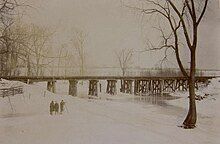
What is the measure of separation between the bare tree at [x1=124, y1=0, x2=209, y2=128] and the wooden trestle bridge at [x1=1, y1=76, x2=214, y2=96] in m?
0.16

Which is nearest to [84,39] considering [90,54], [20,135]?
[90,54]

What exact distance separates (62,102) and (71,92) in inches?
5.7

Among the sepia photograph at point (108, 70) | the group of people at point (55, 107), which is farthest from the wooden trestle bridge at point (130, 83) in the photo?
the group of people at point (55, 107)

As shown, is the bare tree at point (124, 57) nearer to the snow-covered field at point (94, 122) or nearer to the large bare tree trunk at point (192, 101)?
the snow-covered field at point (94, 122)

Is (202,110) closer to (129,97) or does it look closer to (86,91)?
(129,97)

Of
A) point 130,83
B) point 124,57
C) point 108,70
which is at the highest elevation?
point 124,57

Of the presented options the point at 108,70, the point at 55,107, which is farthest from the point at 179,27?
the point at 55,107

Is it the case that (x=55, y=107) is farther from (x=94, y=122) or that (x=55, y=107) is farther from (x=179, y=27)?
(x=179, y=27)

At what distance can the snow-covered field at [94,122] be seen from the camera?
7.45 feet

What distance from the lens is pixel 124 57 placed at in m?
2.63

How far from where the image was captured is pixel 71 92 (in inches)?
101

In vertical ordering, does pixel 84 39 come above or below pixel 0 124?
above

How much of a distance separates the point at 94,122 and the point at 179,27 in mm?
1180

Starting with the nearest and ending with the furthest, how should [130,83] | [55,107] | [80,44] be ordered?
1. [55,107]
2. [80,44]
3. [130,83]
